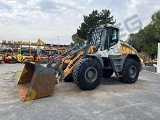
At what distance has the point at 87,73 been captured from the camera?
706cm

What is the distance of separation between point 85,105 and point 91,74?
1760 mm

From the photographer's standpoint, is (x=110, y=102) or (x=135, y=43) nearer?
(x=110, y=102)

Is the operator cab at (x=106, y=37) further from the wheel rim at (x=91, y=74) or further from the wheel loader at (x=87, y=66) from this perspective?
the wheel rim at (x=91, y=74)

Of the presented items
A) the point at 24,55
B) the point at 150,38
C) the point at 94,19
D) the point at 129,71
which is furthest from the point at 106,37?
the point at 150,38

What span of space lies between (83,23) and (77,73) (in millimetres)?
35180

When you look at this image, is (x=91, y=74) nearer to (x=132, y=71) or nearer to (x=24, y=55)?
(x=132, y=71)

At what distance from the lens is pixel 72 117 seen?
15.5 feet

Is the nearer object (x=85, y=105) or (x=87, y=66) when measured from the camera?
(x=85, y=105)

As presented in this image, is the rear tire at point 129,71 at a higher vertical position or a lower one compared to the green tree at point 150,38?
lower

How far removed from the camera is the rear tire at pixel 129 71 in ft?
28.1

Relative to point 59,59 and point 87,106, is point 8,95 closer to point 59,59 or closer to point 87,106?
point 59,59

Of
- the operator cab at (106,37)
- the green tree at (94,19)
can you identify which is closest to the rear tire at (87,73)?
the operator cab at (106,37)

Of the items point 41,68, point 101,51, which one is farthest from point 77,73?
point 101,51

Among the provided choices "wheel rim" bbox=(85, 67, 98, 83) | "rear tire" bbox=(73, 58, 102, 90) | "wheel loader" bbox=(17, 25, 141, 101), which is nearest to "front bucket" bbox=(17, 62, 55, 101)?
"wheel loader" bbox=(17, 25, 141, 101)
